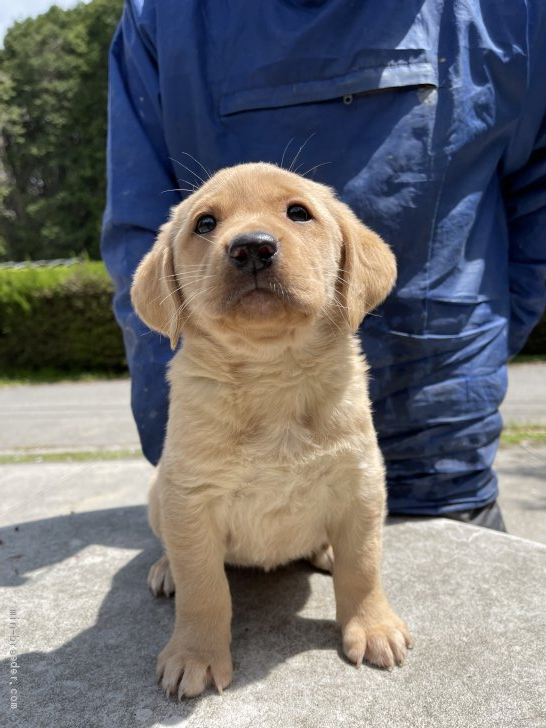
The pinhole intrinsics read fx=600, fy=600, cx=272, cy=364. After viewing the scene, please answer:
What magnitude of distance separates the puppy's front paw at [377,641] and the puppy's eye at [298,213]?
1323 mm

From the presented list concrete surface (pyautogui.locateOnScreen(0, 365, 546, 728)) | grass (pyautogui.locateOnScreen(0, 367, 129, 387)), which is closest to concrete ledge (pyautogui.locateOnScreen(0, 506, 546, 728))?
concrete surface (pyautogui.locateOnScreen(0, 365, 546, 728))

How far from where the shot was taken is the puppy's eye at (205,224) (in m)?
2.03

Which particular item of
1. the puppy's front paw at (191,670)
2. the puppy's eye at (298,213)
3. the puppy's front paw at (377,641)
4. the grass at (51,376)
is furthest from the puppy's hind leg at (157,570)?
the grass at (51,376)

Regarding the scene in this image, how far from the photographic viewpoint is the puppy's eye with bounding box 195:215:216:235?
2031 mm

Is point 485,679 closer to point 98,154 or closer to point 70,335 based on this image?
point 70,335

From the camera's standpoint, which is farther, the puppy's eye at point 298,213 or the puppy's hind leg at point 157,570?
the puppy's hind leg at point 157,570

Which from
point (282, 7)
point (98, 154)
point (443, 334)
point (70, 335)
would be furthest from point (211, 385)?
point (98, 154)

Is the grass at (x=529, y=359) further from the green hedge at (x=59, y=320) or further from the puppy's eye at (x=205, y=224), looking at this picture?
the puppy's eye at (x=205, y=224)

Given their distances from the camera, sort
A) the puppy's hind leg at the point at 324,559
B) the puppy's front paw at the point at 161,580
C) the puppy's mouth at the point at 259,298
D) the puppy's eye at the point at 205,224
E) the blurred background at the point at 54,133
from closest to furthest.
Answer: the puppy's mouth at the point at 259,298 → the puppy's eye at the point at 205,224 → the puppy's front paw at the point at 161,580 → the puppy's hind leg at the point at 324,559 → the blurred background at the point at 54,133

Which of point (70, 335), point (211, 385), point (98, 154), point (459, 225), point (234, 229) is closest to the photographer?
point (234, 229)

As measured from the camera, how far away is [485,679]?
5.66 feet

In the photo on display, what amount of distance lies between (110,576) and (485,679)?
4.90 ft

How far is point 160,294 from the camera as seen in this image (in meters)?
2.12

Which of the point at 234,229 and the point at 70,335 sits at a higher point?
the point at 234,229
